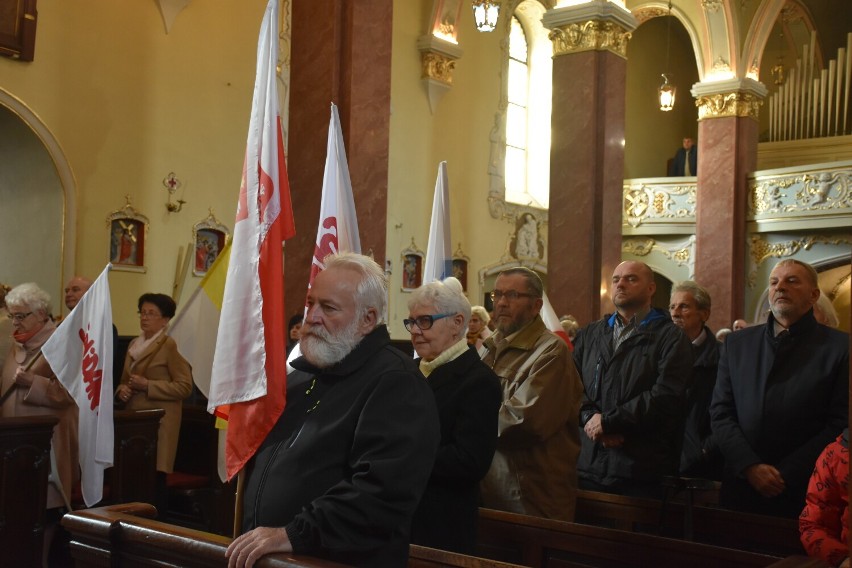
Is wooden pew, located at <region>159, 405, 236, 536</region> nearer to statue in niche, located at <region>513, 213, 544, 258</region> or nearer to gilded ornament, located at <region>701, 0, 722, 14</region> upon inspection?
statue in niche, located at <region>513, 213, 544, 258</region>

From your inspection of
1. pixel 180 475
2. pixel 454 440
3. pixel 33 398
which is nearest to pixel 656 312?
pixel 454 440

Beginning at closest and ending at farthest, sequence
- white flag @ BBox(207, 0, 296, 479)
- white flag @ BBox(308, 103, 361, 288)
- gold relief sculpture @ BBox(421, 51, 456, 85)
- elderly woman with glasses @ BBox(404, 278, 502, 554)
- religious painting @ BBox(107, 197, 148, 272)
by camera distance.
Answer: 1. white flag @ BBox(207, 0, 296, 479)
2. elderly woman with glasses @ BBox(404, 278, 502, 554)
3. white flag @ BBox(308, 103, 361, 288)
4. religious painting @ BBox(107, 197, 148, 272)
5. gold relief sculpture @ BBox(421, 51, 456, 85)

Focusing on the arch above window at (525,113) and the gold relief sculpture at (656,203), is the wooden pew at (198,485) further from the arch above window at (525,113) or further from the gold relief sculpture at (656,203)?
the gold relief sculpture at (656,203)

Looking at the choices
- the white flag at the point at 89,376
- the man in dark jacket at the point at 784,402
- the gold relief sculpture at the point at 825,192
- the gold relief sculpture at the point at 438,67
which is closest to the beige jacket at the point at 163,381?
the white flag at the point at 89,376

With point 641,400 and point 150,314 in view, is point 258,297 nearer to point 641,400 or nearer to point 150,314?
point 641,400

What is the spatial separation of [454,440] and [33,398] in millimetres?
3005

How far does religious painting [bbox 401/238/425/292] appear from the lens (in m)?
14.0

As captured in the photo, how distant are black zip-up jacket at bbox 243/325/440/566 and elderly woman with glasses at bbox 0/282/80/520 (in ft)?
9.97

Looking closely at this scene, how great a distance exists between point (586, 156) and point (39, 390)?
6.98 metres

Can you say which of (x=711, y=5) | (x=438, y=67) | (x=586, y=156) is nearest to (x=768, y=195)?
(x=711, y=5)

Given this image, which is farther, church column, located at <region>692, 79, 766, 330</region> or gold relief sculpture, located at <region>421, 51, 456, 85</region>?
church column, located at <region>692, 79, 766, 330</region>

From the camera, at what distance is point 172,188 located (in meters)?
10.7

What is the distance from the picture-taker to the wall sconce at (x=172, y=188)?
10.7 metres

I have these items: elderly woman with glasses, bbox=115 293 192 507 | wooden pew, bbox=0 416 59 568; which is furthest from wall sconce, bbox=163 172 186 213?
wooden pew, bbox=0 416 59 568
